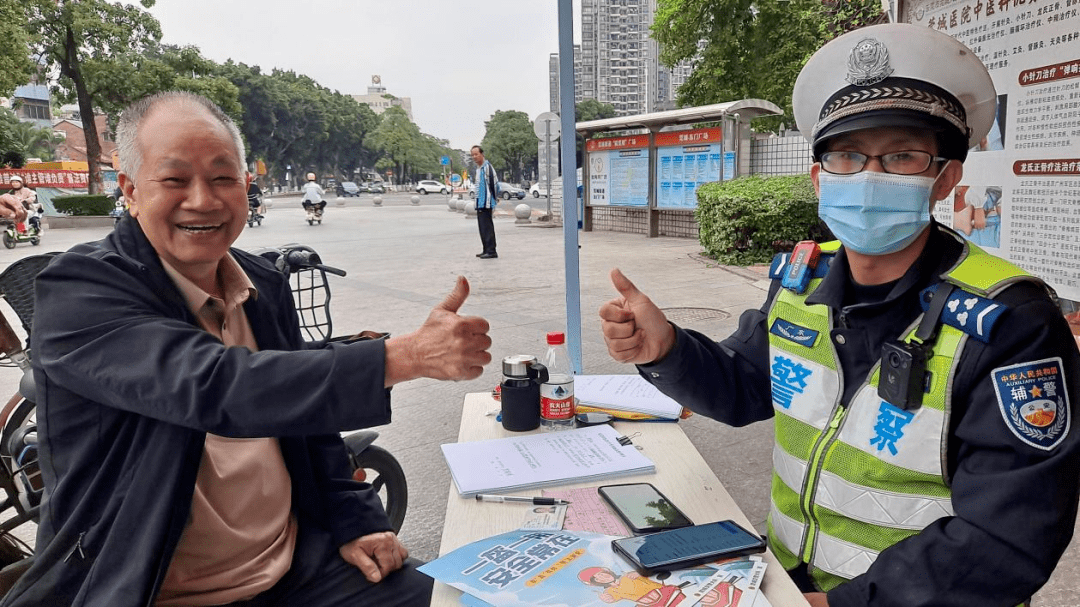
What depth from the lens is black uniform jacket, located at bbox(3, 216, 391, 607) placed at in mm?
1135

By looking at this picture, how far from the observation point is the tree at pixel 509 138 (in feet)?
146

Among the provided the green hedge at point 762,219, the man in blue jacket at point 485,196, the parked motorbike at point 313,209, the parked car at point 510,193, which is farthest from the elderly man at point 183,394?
the parked car at point 510,193

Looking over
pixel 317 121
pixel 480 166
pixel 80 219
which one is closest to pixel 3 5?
pixel 480 166

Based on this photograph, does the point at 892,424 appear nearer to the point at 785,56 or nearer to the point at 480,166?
the point at 480,166

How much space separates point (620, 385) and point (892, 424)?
103 cm

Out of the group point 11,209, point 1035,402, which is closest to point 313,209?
point 11,209

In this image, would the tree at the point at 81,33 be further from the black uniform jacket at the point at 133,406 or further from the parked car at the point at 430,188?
the parked car at the point at 430,188

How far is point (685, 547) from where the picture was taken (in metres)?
1.21

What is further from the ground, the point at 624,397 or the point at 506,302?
the point at 624,397

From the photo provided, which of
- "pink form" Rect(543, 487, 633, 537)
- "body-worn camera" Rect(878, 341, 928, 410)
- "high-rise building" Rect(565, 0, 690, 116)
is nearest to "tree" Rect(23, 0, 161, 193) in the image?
"pink form" Rect(543, 487, 633, 537)

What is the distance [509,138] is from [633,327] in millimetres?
46151

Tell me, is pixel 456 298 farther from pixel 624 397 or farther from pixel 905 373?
pixel 624 397

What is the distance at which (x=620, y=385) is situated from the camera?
88.2 inches

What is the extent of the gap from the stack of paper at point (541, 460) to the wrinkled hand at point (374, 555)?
0.28 metres
